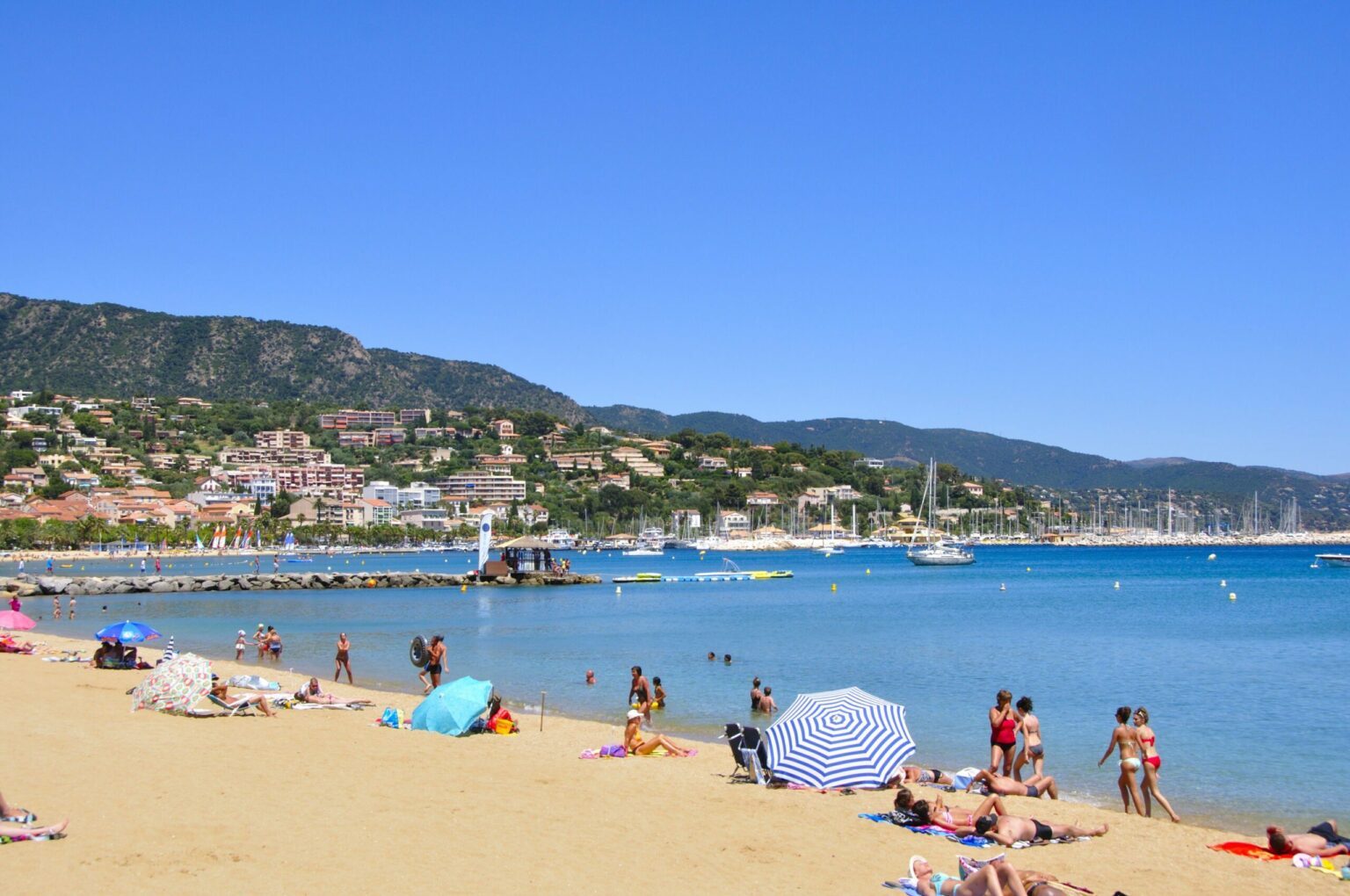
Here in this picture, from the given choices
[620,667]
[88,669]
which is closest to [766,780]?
[620,667]

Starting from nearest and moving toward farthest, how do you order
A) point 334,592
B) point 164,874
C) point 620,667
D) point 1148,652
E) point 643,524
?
point 164,874, point 620,667, point 1148,652, point 334,592, point 643,524

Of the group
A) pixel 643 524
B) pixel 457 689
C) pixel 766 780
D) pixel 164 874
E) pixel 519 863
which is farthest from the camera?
pixel 643 524

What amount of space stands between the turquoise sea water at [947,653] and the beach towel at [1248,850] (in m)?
2.12

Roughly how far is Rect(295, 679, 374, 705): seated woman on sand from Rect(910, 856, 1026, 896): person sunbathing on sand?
1259cm

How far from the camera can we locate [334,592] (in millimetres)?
59875

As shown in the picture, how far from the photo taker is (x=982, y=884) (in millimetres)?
8320

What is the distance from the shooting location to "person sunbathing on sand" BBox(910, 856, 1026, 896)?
8172 mm

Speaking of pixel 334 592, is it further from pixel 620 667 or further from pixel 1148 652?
pixel 1148 652

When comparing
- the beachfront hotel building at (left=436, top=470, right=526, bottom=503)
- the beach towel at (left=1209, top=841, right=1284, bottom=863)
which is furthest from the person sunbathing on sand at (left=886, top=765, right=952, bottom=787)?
the beachfront hotel building at (left=436, top=470, right=526, bottom=503)

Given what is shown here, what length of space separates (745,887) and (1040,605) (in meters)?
44.8

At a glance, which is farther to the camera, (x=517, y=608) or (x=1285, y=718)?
(x=517, y=608)

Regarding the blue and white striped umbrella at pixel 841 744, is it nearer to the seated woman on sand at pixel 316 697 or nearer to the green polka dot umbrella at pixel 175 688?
the seated woman on sand at pixel 316 697

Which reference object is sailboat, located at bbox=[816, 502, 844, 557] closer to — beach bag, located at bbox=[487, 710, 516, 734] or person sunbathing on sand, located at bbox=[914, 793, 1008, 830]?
beach bag, located at bbox=[487, 710, 516, 734]

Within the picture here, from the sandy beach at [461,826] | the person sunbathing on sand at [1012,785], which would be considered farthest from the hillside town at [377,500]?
the person sunbathing on sand at [1012,785]
